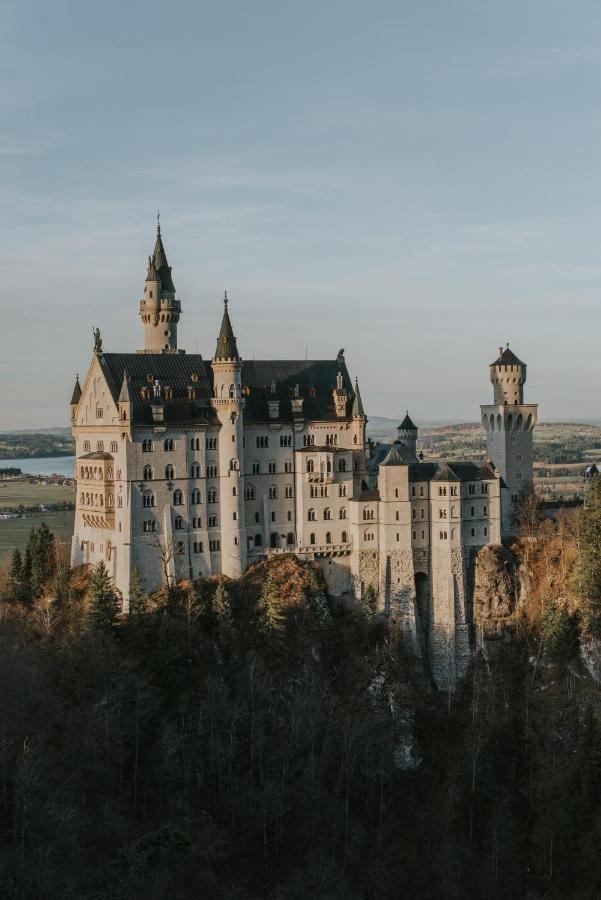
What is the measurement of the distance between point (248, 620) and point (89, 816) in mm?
21835

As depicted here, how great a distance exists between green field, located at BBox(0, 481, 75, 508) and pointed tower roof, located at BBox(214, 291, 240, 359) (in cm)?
7532

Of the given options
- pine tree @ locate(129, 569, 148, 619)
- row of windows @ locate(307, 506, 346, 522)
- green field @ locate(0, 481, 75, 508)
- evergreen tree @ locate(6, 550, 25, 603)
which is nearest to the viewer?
pine tree @ locate(129, 569, 148, 619)

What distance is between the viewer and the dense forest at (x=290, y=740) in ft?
222

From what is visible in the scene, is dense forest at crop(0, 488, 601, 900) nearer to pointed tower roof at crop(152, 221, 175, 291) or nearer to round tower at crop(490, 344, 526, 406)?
round tower at crop(490, 344, 526, 406)

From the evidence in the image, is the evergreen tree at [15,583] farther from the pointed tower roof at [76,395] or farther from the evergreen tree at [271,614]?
the evergreen tree at [271,614]

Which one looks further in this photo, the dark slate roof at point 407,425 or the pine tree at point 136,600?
the dark slate roof at point 407,425

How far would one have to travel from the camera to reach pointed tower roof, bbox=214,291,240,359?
289 feet

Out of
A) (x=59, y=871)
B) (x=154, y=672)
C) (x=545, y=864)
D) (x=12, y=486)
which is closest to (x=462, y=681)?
(x=545, y=864)

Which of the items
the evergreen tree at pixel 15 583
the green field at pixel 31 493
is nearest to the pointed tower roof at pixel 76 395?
the evergreen tree at pixel 15 583

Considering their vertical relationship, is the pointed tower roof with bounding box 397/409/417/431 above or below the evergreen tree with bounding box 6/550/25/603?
above

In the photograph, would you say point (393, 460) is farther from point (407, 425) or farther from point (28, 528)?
point (28, 528)

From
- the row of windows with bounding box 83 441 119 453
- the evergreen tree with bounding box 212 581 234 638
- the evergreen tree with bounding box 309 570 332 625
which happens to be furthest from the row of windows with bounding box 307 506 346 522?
the row of windows with bounding box 83 441 119 453

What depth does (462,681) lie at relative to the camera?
8881cm

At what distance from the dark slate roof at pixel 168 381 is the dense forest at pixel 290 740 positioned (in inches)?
513
